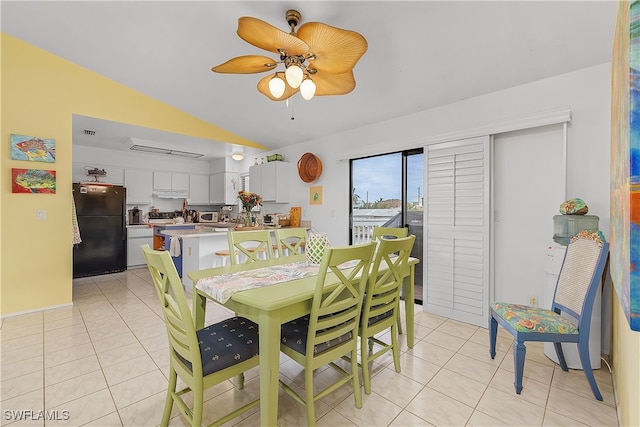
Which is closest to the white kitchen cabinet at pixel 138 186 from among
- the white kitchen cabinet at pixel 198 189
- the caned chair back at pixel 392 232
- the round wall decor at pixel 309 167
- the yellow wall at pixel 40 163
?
the white kitchen cabinet at pixel 198 189

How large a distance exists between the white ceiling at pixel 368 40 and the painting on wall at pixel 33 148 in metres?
0.54

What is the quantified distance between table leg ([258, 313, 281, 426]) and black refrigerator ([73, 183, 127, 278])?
15.3 feet

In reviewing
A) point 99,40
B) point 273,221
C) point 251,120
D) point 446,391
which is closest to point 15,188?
point 99,40

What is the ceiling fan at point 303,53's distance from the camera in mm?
1501

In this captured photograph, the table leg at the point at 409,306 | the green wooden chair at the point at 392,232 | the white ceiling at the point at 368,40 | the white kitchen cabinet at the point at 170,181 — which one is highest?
the white ceiling at the point at 368,40

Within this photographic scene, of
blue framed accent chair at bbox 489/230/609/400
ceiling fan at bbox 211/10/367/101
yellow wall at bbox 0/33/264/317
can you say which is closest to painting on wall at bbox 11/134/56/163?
yellow wall at bbox 0/33/264/317

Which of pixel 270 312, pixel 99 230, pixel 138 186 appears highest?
pixel 138 186

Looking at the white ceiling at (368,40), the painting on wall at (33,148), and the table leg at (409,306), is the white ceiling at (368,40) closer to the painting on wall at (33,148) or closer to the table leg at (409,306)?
the painting on wall at (33,148)

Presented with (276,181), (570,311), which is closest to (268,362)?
(570,311)

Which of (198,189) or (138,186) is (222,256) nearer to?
(138,186)

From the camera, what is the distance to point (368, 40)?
2.35m

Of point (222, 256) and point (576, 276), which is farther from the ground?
point (576, 276)

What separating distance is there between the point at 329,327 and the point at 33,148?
385 cm

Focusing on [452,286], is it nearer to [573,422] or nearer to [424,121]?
[573,422]
